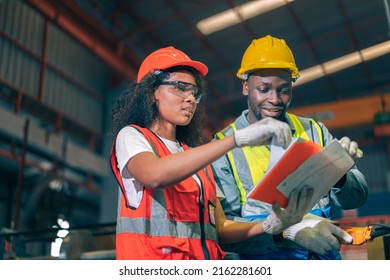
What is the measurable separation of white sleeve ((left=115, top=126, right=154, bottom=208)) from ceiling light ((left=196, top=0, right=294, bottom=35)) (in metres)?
9.23

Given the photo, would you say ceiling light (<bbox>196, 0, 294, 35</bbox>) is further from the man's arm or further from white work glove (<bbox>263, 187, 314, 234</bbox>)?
white work glove (<bbox>263, 187, 314, 234</bbox>)

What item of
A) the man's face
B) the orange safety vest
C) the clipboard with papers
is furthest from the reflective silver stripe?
the man's face

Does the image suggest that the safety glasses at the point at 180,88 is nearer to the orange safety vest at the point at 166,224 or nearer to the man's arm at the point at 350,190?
the orange safety vest at the point at 166,224

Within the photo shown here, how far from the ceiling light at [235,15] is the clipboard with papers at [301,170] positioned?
912cm

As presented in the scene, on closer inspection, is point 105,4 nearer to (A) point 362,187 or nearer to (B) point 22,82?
(B) point 22,82

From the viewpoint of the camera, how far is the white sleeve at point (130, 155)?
6.23 ft

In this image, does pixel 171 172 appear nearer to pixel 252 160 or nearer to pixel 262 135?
pixel 262 135

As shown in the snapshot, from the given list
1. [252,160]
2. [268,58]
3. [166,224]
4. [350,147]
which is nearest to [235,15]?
[268,58]

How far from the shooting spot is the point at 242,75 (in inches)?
100

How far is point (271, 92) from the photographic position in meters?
2.44

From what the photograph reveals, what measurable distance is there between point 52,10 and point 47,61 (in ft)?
6.78

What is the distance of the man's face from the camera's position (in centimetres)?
244

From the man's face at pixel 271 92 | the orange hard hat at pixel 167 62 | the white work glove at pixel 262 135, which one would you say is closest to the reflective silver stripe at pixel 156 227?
the white work glove at pixel 262 135

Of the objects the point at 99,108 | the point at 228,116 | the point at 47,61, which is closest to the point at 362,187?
the point at 47,61
